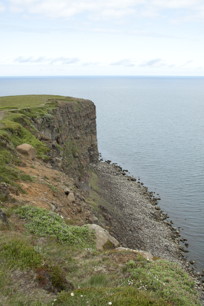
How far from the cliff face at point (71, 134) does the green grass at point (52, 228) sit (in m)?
21.2

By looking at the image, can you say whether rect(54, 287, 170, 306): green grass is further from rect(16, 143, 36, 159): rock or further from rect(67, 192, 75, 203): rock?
rect(16, 143, 36, 159): rock

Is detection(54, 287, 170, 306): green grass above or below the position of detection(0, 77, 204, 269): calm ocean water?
above

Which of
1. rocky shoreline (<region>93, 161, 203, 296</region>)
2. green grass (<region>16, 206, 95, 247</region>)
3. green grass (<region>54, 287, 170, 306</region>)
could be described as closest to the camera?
green grass (<region>54, 287, 170, 306</region>)

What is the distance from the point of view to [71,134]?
67250 mm

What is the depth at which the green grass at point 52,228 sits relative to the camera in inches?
709

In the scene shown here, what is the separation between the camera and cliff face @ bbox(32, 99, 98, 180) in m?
52.1

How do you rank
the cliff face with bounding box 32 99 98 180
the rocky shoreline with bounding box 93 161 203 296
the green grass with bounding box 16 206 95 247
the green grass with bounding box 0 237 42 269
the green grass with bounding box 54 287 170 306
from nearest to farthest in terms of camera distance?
1. the green grass with bounding box 54 287 170 306
2. the green grass with bounding box 0 237 42 269
3. the green grass with bounding box 16 206 95 247
4. the rocky shoreline with bounding box 93 161 203 296
5. the cliff face with bounding box 32 99 98 180

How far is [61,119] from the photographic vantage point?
204 ft

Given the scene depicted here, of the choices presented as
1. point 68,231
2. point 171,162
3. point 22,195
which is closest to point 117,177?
point 171,162

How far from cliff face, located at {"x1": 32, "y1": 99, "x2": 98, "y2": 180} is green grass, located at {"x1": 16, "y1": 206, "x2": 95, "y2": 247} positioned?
21.2 meters

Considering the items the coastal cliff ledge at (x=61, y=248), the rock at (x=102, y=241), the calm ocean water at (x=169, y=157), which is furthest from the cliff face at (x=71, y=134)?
the rock at (x=102, y=241)

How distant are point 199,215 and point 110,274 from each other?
44373 millimetres

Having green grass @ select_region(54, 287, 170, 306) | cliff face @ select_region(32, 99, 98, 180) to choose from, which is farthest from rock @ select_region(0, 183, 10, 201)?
cliff face @ select_region(32, 99, 98, 180)

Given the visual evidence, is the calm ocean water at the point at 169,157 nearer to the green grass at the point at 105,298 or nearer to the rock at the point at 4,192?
the rock at the point at 4,192
